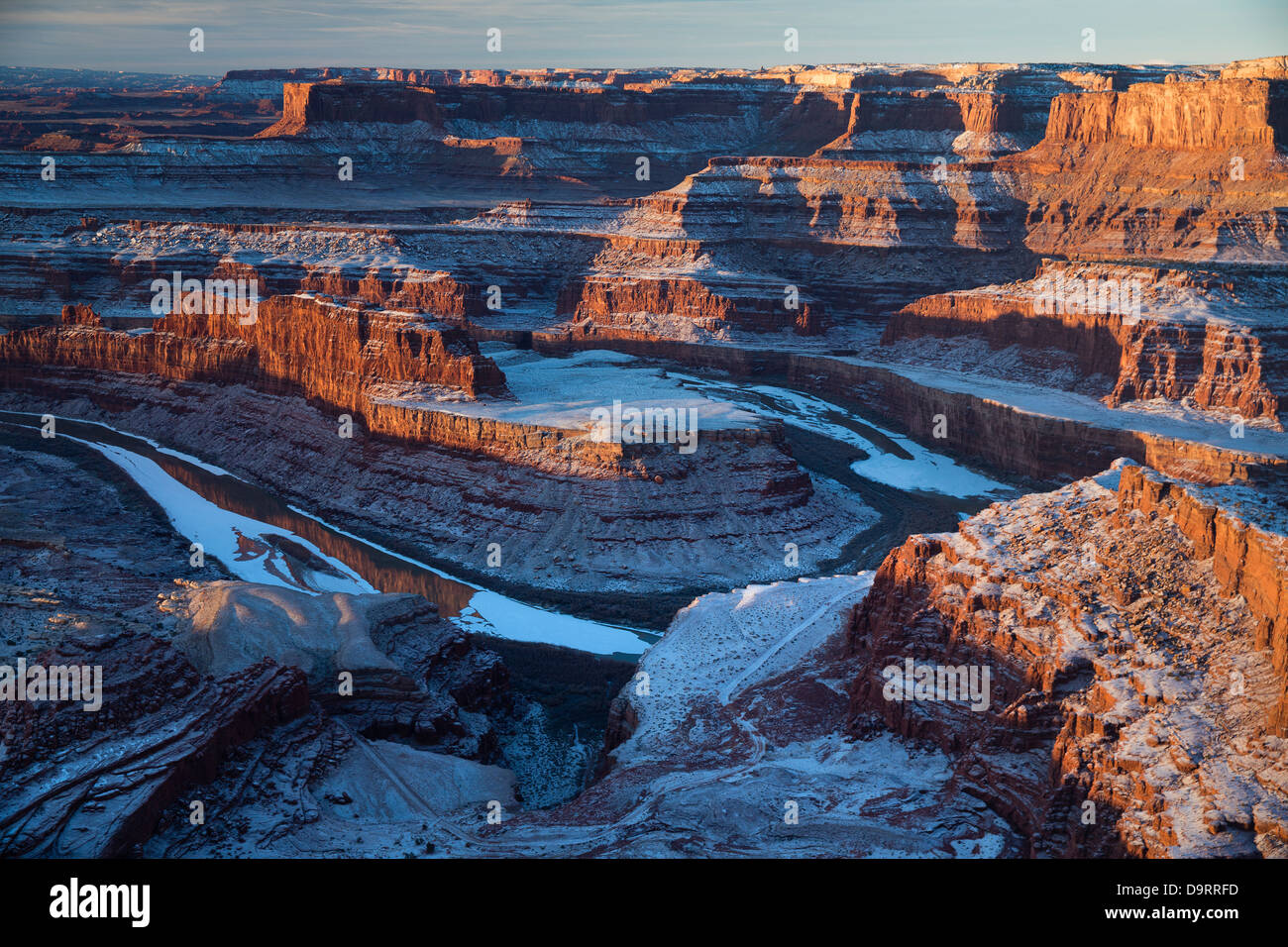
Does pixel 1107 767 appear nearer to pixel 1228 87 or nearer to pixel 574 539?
pixel 574 539

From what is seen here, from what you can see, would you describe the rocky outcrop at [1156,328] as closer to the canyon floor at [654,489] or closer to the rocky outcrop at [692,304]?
the canyon floor at [654,489]

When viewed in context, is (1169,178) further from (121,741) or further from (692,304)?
(121,741)

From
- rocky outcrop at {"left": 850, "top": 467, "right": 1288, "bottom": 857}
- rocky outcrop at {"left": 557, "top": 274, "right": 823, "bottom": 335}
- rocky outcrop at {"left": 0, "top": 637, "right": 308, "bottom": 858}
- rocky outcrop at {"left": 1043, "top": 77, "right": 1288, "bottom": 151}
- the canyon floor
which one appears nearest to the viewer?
rocky outcrop at {"left": 850, "top": 467, "right": 1288, "bottom": 857}

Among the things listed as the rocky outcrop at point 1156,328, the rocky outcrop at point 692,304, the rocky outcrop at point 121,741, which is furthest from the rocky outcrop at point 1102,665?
the rocky outcrop at point 692,304

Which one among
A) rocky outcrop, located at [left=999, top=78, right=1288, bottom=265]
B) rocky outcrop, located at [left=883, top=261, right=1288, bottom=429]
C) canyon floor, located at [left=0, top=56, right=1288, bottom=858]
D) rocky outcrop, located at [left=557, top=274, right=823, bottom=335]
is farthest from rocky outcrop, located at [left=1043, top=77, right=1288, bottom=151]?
rocky outcrop, located at [left=557, top=274, right=823, bottom=335]

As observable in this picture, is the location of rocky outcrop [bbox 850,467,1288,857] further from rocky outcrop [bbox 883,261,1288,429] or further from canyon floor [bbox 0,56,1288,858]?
rocky outcrop [bbox 883,261,1288,429]

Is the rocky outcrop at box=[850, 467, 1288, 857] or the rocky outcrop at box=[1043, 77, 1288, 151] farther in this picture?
the rocky outcrop at box=[1043, 77, 1288, 151]

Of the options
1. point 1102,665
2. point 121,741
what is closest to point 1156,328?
point 1102,665
